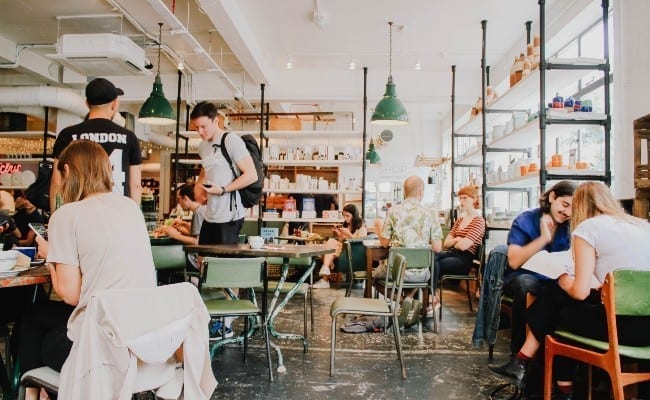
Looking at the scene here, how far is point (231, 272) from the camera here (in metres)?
A: 2.94

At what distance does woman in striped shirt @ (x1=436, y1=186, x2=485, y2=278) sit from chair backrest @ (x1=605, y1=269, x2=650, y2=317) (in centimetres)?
319

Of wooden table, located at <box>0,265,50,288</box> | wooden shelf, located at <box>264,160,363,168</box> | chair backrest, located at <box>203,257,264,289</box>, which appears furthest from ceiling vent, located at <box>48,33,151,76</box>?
wooden table, located at <box>0,265,50,288</box>

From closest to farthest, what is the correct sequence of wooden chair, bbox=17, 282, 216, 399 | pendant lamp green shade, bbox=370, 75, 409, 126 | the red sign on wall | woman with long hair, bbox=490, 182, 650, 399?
wooden chair, bbox=17, 282, 216, 399 < woman with long hair, bbox=490, 182, 650, 399 < pendant lamp green shade, bbox=370, 75, 409, 126 < the red sign on wall

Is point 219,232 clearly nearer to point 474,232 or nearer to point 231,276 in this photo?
point 231,276

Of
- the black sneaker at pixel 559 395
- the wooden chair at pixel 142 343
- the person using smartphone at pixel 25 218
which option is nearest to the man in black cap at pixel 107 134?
the wooden chair at pixel 142 343

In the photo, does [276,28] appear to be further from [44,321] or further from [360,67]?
[44,321]

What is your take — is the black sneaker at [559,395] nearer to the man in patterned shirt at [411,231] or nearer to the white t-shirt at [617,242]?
the white t-shirt at [617,242]

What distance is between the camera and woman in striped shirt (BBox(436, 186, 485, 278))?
5418 millimetres

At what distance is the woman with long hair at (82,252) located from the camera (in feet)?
5.83

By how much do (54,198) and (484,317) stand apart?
2859 millimetres

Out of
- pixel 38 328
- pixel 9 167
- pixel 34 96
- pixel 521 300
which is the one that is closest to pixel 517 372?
pixel 521 300

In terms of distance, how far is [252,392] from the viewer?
2.94 m

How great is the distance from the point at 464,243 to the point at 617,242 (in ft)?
10.2

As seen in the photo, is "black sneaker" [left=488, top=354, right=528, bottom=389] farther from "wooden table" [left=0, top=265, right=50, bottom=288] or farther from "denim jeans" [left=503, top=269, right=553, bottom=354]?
"wooden table" [left=0, top=265, right=50, bottom=288]
